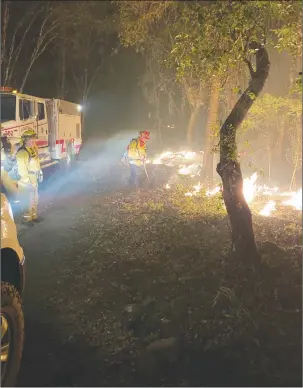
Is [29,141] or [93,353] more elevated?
[29,141]

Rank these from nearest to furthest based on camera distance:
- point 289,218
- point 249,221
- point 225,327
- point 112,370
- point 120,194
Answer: point 112,370
point 225,327
point 249,221
point 289,218
point 120,194

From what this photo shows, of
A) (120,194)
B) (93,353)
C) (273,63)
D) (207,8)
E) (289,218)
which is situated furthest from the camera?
(273,63)

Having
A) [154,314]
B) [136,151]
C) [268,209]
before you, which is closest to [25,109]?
[136,151]

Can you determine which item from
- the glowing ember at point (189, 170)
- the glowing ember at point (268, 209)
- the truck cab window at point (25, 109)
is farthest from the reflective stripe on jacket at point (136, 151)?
the glowing ember at point (189, 170)

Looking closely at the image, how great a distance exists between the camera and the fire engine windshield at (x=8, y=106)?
12.6 meters

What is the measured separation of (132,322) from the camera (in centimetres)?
498

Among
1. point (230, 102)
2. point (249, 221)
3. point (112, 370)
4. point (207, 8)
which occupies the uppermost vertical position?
point (207, 8)

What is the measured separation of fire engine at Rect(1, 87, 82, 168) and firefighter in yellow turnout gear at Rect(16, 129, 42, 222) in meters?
2.84

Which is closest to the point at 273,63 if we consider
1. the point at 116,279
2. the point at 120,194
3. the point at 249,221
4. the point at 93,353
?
the point at 120,194

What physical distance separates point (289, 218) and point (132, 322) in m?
5.18

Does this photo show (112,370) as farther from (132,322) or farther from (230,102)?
(230,102)

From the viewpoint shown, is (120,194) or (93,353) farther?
(120,194)

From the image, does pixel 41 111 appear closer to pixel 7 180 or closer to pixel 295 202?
pixel 7 180

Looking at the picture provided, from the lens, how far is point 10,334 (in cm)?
370
